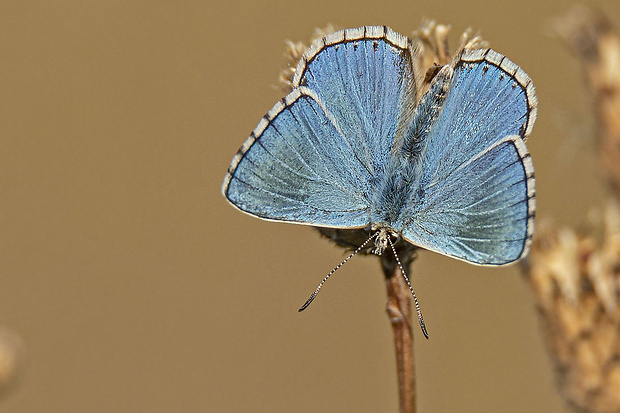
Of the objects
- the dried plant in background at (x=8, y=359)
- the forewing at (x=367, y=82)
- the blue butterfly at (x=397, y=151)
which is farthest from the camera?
the dried plant in background at (x=8, y=359)

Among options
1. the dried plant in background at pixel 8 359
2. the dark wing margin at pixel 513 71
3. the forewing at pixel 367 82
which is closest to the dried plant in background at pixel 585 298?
the dark wing margin at pixel 513 71

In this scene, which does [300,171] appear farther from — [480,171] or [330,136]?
[480,171]

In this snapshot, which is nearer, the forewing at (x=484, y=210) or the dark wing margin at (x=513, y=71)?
the forewing at (x=484, y=210)

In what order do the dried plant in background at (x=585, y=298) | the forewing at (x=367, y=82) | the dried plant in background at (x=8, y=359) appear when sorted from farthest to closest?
the dried plant in background at (x=8, y=359) → the dried plant in background at (x=585, y=298) → the forewing at (x=367, y=82)

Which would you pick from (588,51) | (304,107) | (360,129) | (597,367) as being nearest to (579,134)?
(588,51)

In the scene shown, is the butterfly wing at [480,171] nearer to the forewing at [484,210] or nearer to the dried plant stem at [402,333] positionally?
the forewing at [484,210]

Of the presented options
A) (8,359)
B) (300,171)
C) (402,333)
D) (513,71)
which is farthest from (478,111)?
(8,359)

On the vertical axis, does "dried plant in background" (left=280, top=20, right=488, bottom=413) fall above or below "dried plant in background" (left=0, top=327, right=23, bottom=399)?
above

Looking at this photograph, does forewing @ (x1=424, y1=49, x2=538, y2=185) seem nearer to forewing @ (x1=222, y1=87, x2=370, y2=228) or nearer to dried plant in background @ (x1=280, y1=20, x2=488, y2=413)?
dried plant in background @ (x1=280, y1=20, x2=488, y2=413)

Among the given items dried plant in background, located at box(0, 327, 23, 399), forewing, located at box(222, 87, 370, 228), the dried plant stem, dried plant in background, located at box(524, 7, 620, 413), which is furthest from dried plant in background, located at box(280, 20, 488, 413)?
dried plant in background, located at box(0, 327, 23, 399)
